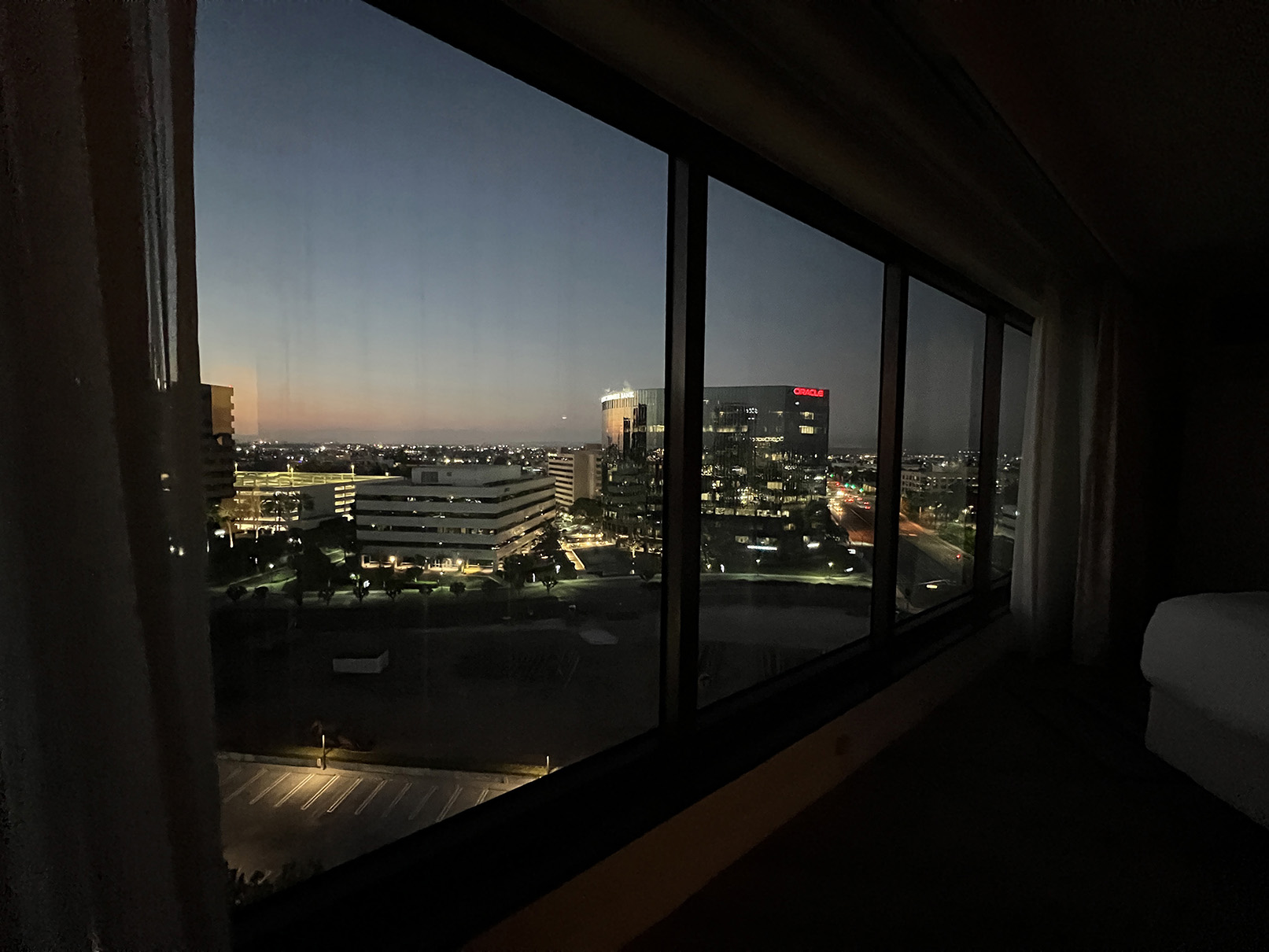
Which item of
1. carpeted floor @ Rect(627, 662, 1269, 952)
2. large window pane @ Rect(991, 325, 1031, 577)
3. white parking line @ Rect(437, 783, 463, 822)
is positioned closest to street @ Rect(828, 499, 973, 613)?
large window pane @ Rect(991, 325, 1031, 577)

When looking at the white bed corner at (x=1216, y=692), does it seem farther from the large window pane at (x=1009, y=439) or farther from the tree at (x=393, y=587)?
the tree at (x=393, y=587)

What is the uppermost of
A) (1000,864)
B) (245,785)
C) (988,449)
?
(988,449)

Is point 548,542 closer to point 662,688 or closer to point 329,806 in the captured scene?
point 662,688

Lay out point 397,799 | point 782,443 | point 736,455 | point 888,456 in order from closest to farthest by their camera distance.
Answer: point 397,799
point 736,455
point 782,443
point 888,456

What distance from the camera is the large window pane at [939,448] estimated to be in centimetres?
263

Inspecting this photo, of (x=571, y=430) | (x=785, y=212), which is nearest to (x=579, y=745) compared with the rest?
(x=571, y=430)

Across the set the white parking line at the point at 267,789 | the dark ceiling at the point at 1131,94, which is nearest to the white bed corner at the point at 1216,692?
the dark ceiling at the point at 1131,94

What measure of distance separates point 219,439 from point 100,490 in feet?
1.19

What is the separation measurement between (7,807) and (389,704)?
3.09 ft

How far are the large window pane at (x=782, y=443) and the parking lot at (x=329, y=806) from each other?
838mm

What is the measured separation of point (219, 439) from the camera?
2.96 feet

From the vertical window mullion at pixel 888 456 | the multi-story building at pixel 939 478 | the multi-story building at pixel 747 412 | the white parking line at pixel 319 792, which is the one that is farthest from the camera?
the multi-story building at pixel 939 478

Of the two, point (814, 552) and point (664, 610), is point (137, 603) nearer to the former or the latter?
point (664, 610)

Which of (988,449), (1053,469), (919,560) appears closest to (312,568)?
(919,560)
